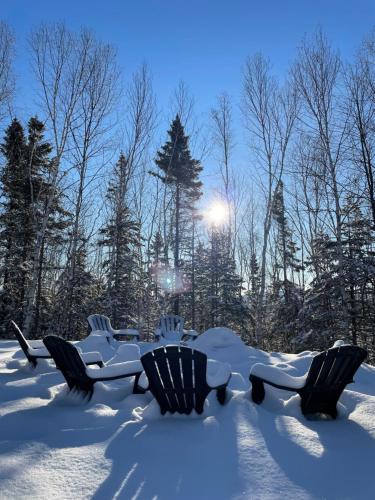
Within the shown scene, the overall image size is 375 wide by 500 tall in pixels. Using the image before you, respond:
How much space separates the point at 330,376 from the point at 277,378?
0.46 meters

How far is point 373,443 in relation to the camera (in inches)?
94.7

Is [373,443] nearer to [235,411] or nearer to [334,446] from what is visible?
[334,446]

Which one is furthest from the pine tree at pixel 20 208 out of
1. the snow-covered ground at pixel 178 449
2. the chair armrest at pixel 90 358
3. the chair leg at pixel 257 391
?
the chair leg at pixel 257 391

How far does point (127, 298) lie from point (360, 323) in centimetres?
979

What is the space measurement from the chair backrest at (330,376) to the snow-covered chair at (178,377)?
34.7 inches

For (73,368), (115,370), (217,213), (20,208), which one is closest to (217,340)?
(115,370)

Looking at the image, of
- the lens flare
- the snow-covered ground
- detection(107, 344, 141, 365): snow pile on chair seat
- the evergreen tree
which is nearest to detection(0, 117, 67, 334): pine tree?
the evergreen tree

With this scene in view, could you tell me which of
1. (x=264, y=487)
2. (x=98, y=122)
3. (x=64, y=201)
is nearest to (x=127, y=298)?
(x=64, y=201)

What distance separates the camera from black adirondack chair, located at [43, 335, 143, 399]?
11.1 ft

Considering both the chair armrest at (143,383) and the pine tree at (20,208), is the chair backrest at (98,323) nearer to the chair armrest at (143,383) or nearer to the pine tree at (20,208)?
the chair armrest at (143,383)

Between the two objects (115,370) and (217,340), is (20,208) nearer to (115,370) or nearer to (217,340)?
(217,340)

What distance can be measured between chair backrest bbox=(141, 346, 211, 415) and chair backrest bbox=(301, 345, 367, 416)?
938 mm

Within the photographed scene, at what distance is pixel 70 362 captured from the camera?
3.46 metres

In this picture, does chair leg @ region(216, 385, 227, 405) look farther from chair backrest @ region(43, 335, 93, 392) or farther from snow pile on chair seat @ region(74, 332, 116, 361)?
A: snow pile on chair seat @ region(74, 332, 116, 361)
